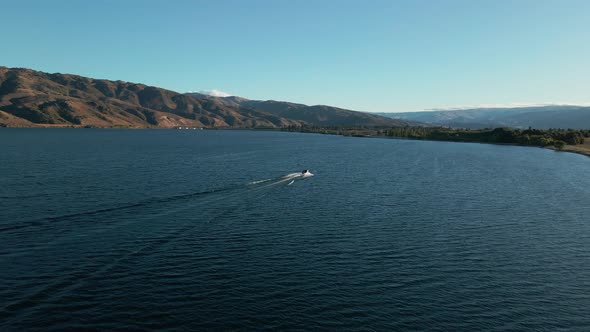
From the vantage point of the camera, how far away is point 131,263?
4975cm

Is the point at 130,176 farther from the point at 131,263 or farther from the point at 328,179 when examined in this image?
the point at 131,263

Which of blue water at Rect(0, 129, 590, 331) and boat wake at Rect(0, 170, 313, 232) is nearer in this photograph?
blue water at Rect(0, 129, 590, 331)

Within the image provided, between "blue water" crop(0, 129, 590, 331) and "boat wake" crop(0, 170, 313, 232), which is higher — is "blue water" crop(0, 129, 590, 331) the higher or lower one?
the lower one

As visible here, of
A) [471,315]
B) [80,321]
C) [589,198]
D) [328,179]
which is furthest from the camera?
[328,179]

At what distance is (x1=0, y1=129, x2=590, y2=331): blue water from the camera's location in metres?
38.5

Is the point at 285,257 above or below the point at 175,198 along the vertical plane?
below

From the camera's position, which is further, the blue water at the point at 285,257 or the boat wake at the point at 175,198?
the boat wake at the point at 175,198

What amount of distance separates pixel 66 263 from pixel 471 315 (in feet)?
149

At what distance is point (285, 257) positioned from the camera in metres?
53.4

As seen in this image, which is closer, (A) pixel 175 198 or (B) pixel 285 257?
(B) pixel 285 257

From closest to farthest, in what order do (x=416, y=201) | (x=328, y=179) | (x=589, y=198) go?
1. (x=416, y=201)
2. (x=589, y=198)
3. (x=328, y=179)

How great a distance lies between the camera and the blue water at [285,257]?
126 ft

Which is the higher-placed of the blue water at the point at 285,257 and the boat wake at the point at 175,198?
the boat wake at the point at 175,198

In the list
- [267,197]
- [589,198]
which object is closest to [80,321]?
[267,197]
